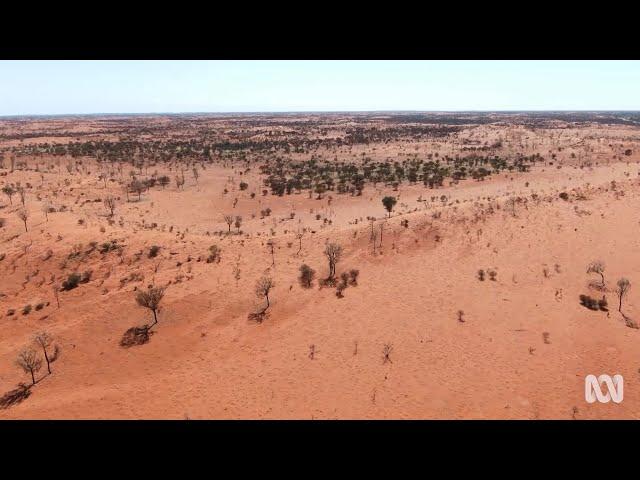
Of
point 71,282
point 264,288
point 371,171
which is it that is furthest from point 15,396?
point 371,171

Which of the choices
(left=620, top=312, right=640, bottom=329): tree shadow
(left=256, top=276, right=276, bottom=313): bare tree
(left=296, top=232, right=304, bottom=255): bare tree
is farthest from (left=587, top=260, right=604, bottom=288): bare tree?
(left=256, top=276, right=276, bottom=313): bare tree

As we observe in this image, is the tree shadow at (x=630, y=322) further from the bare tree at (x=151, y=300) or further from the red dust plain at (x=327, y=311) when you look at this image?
the bare tree at (x=151, y=300)

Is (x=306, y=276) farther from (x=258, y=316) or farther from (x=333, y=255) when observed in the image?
(x=258, y=316)

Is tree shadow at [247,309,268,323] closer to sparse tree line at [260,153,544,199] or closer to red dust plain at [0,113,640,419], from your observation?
red dust plain at [0,113,640,419]

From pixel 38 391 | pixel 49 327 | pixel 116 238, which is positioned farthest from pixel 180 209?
pixel 38 391
